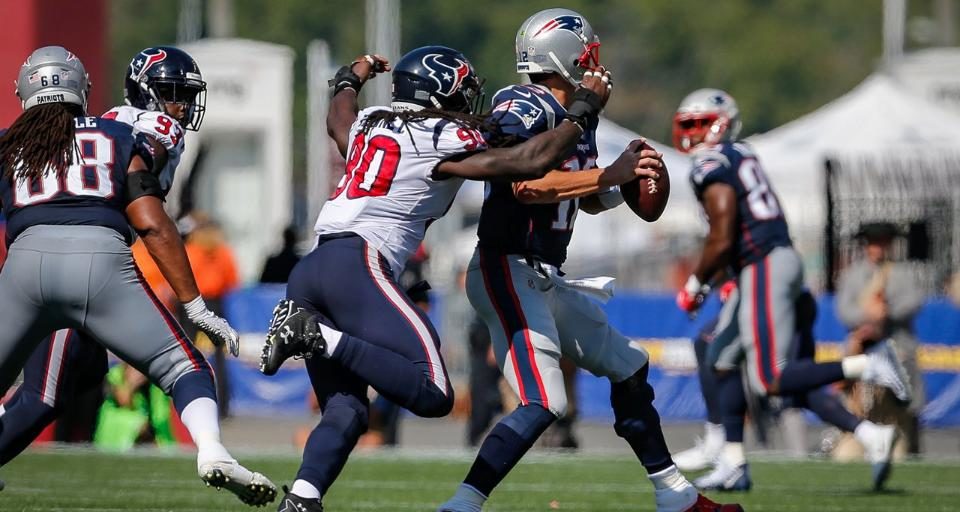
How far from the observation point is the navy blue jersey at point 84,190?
598cm

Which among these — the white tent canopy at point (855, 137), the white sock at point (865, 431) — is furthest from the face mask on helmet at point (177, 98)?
the white tent canopy at point (855, 137)

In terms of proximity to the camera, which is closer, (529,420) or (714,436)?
(529,420)

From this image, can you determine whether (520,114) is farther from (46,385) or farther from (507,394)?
(507,394)

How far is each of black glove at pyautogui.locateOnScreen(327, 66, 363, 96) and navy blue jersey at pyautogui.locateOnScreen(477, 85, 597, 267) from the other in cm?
81

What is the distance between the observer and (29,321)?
5.89 m

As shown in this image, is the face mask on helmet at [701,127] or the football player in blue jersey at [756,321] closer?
the football player in blue jersey at [756,321]

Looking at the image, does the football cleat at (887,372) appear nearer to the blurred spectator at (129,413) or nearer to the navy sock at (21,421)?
the navy sock at (21,421)

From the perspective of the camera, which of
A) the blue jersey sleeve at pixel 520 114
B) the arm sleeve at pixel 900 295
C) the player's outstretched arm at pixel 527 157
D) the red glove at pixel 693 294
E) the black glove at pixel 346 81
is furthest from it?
the arm sleeve at pixel 900 295

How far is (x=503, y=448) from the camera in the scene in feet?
19.9

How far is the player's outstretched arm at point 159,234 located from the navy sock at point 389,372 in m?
0.66

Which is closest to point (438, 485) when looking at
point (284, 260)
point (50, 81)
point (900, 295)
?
point (50, 81)

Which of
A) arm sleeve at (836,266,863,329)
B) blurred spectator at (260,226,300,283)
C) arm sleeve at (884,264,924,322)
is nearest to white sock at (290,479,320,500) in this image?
arm sleeve at (836,266,863,329)

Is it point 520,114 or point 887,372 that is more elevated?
point 520,114

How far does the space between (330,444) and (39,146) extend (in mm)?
1512
